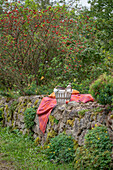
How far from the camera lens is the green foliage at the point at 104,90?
417cm

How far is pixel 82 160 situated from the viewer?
4.08 m

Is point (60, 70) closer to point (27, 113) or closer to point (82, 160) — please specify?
point (27, 113)

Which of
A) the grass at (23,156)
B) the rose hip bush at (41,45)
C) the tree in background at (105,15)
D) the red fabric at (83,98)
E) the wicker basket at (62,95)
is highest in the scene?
the tree in background at (105,15)

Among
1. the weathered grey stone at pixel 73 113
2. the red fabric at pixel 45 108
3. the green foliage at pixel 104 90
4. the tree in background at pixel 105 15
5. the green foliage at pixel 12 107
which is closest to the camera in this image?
the green foliage at pixel 104 90

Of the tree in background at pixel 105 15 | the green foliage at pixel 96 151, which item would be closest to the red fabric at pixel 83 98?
the green foliage at pixel 96 151

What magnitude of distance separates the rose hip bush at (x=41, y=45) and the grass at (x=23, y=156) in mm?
3163

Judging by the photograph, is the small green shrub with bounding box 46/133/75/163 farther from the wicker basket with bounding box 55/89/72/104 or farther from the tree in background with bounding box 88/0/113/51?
the tree in background with bounding box 88/0/113/51

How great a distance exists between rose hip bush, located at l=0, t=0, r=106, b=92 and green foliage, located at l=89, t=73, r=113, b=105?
487 cm

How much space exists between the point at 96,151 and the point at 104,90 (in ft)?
3.57

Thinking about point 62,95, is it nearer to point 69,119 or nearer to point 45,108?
point 45,108

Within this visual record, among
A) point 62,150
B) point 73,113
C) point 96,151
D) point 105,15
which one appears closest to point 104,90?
point 96,151

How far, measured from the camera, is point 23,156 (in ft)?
18.0

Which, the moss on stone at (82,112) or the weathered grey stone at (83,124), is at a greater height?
the moss on stone at (82,112)

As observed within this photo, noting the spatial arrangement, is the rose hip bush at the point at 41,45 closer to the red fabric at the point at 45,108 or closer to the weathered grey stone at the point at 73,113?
the red fabric at the point at 45,108
